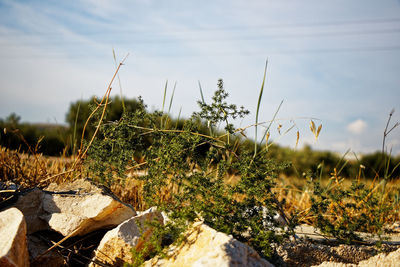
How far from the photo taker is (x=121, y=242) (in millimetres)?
2121

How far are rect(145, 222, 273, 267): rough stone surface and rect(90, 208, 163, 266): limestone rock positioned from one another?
187 millimetres

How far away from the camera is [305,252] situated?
92.3 inches

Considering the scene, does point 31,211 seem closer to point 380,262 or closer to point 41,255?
point 41,255

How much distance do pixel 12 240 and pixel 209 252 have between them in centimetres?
113

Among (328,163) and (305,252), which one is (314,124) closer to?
(305,252)

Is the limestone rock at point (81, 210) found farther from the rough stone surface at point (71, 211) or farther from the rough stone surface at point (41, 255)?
the rough stone surface at point (41, 255)

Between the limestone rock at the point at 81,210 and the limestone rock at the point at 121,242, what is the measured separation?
228mm

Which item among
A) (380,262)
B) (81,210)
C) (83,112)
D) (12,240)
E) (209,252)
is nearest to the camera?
Result: (209,252)

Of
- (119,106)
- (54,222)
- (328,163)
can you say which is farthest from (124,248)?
(328,163)

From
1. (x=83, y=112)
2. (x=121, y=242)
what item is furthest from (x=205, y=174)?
(x=83, y=112)

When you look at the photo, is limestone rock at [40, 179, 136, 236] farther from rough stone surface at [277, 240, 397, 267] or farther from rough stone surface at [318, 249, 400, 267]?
rough stone surface at [318, 249, 400, 267]

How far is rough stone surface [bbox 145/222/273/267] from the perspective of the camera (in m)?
1.61

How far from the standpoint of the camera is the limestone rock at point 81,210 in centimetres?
230

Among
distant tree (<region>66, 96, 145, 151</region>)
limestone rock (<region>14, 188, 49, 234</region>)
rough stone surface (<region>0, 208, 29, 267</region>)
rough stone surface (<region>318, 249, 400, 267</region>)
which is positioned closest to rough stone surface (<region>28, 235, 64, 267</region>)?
limestone rock (<region>14, 188, 49, 234</region>)
